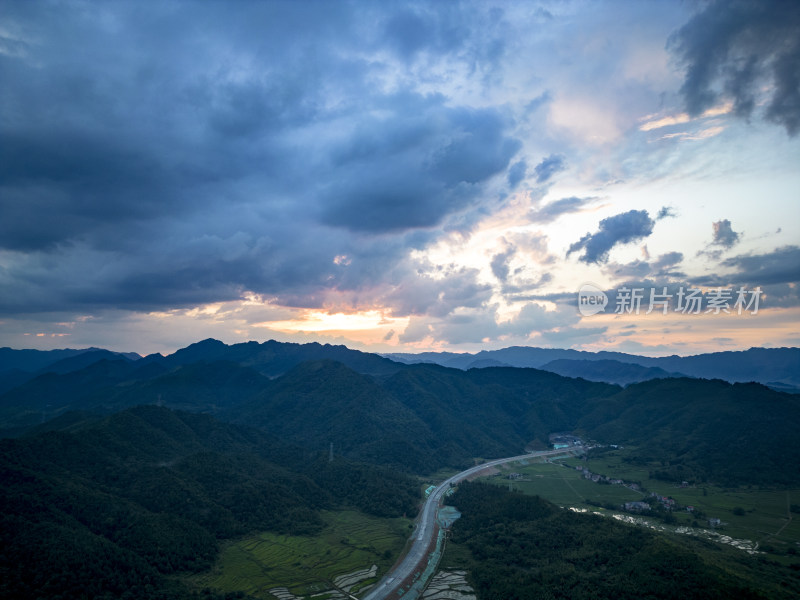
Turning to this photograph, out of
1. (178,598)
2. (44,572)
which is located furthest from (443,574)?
(44,572)

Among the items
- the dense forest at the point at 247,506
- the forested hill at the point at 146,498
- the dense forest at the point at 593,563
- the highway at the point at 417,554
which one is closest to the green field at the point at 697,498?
the dense forest at the point at 247,506

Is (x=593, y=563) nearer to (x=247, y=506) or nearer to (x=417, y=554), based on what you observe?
(x=417, y=554)

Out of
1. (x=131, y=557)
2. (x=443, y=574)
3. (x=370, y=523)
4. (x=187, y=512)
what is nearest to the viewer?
(x=131, y=557)

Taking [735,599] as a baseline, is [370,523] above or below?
below

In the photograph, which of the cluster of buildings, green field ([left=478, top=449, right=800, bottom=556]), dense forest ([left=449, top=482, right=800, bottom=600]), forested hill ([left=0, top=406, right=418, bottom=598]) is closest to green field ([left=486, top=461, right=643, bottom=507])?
green field ([left=478, top=449, right=800, bottom=556])

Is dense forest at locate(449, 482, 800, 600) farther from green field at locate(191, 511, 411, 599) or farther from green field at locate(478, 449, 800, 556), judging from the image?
green field at locate(478, 449, 800, 556)

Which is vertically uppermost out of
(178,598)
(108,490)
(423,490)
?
(108,490)

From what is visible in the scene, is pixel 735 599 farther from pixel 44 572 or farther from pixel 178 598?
pixel 44 572
